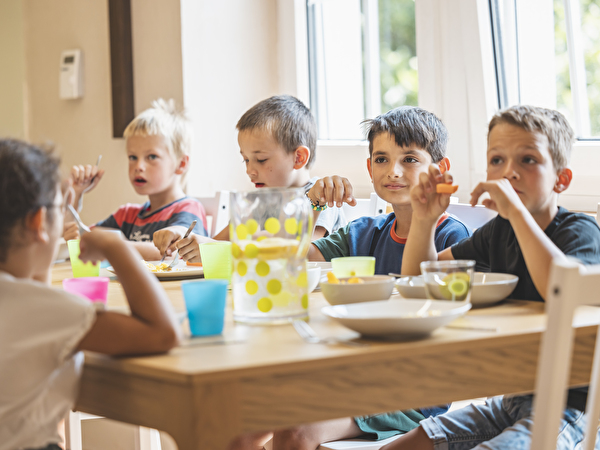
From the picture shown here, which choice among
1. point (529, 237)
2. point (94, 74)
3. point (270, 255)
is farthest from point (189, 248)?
point (94, 74)

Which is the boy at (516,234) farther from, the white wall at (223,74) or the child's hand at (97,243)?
the white wall at (223,74)

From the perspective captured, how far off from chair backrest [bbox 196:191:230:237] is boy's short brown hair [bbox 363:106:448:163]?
763 millimetres

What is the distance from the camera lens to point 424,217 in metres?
1.42

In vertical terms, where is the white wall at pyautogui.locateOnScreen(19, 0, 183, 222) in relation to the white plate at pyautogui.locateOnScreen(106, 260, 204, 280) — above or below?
above

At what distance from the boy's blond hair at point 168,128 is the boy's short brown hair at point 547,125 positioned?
1542 mm

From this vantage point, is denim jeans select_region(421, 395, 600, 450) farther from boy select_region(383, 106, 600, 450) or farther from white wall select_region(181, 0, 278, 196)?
white wall select_region(181, 0, 278, 196)

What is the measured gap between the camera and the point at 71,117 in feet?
11.1

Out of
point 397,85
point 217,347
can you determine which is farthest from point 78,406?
point 397,85

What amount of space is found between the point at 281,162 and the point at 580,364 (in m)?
1.39

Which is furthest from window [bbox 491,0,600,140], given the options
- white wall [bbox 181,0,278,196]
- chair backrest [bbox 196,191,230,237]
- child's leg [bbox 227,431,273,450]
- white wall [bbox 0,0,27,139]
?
white wall [bbox 0,0,27,139]

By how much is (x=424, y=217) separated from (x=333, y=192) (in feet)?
1.29

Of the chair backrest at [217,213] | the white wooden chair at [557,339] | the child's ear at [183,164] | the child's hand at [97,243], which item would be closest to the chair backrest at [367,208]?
the chair backrest at [217,213]

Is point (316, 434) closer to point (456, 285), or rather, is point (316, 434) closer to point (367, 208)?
point (456, 285)

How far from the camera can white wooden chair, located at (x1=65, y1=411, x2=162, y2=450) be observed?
5.99 feet
